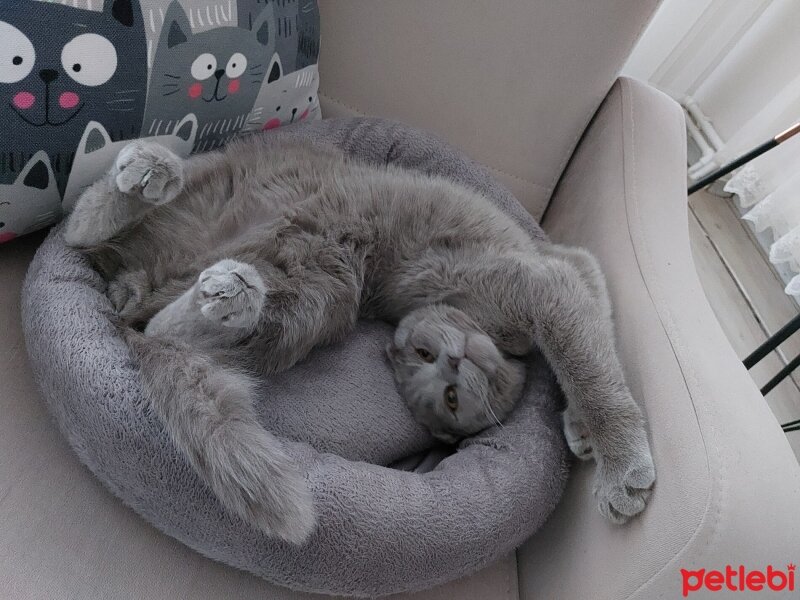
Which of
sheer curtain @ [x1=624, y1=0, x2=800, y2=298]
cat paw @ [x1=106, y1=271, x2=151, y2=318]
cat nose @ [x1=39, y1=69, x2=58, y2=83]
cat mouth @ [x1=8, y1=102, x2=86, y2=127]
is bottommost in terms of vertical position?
cat paw @ [x1=106, y1=271, x2=151, y2=318]

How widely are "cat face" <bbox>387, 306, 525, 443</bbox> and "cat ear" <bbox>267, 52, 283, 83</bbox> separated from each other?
55 cm

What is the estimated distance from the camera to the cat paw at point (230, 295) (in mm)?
904

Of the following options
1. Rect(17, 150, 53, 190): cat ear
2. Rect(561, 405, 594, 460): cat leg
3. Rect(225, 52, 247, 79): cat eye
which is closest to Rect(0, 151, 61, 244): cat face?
Rect(17, 150, 53, 190): cat ear

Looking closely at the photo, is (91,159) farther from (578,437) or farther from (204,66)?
(578,437)

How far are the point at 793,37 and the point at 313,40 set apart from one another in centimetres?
136

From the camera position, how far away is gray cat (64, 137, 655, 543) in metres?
0.91

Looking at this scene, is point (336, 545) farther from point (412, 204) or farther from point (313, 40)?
point (313, 40)

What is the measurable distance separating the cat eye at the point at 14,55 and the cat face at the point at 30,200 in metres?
0.11

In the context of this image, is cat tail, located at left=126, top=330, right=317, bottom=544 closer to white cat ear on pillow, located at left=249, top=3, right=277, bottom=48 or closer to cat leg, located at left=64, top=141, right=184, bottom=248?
cat leg, located at left=64, top=141, right=184, bottom=248

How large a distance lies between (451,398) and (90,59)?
79 cm

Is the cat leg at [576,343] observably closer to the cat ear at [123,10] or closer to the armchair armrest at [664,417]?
the armchair armrest at [664,417]

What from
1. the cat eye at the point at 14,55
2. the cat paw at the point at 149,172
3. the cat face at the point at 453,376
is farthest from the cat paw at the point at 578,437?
the cat eye at the point at 14,55

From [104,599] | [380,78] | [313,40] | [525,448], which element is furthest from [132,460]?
[380,78]

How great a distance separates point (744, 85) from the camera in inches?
74.3
